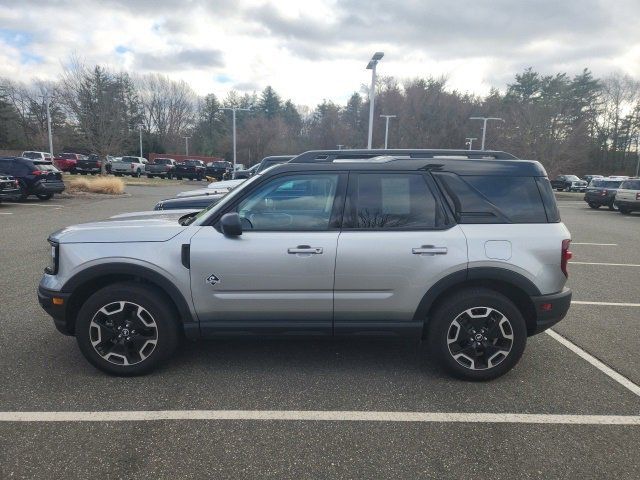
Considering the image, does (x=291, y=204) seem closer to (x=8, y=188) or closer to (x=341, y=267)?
(x=341, y=267)

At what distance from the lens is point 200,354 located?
4.08 m

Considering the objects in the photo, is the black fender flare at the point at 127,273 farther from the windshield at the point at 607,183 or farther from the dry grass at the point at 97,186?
the windshield at the point at 607,183

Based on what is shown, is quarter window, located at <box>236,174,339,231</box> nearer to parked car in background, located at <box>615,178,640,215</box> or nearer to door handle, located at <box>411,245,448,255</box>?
door handle, located at <box>411,245,448,255</box>

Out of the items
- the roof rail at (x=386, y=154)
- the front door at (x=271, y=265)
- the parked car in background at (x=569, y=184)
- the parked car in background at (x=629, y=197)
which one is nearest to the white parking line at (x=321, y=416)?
the front door at (x=271, y=265)

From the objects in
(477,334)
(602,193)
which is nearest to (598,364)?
(477,334)

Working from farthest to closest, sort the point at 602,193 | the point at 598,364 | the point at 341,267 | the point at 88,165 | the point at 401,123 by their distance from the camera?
the point at 401,123, the point at 88,165, the point at 602,193, the point at 598,364, the point at 341,267

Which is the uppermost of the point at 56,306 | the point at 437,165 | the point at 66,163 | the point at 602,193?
the point at 437,165

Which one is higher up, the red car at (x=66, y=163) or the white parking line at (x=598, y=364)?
the red car at (x=66, y=163)

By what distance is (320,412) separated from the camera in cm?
315

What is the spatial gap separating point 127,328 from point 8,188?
15755mm

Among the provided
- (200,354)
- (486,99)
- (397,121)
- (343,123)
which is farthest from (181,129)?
(200,354)

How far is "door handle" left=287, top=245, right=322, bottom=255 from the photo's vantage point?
11.3 feet

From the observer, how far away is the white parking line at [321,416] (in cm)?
303

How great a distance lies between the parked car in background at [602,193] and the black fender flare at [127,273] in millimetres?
25353
